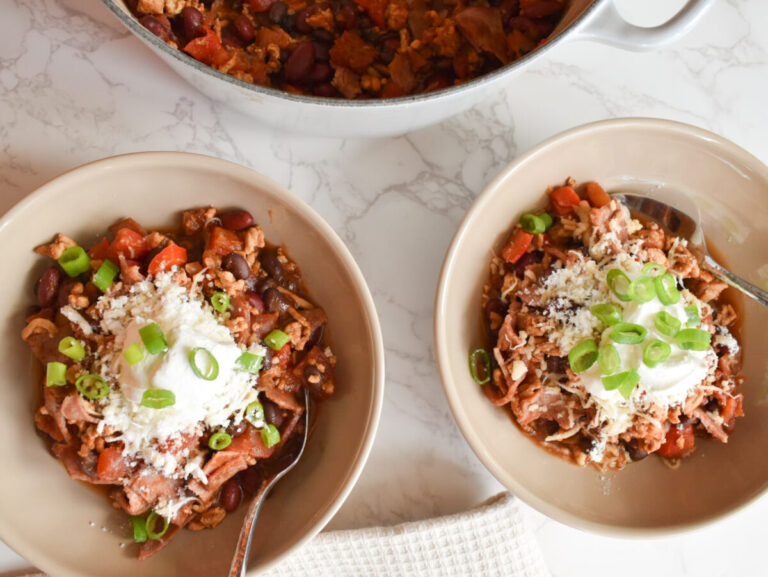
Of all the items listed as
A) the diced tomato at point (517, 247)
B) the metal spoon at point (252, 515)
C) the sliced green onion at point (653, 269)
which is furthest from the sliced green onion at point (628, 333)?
the metal spoon at point (252, 515)

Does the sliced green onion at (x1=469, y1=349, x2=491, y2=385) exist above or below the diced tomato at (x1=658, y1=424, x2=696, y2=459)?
above

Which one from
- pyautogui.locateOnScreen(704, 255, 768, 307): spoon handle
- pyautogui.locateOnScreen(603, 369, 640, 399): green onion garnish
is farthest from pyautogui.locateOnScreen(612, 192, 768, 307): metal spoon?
pyautogui.locateOnScreen(603, 369, 640, 399): green onion garnish

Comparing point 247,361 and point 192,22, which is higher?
point 192,22

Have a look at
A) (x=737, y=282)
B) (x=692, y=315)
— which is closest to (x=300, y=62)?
(x=692, y=315)

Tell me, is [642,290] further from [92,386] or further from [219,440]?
[92,386]

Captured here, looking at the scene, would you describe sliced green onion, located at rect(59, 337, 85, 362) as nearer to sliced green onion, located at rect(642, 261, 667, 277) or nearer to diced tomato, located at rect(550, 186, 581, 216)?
diced tomato, located at rect(550, 186, 581, 216)

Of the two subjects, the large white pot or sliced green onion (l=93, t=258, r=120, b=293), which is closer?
the large white pot

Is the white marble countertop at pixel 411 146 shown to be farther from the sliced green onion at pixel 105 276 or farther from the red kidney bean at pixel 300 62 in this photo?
the sliced green onion at pixel 105 276
